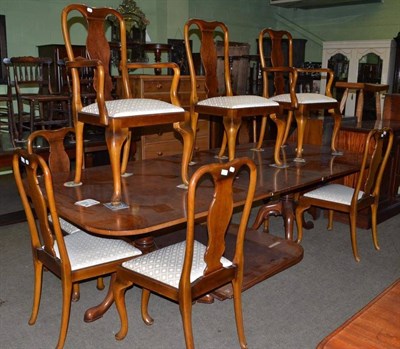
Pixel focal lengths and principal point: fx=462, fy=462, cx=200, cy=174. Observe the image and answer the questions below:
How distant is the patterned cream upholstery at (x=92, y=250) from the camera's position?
86.3 inches

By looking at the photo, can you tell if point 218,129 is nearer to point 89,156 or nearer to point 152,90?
point 152,90

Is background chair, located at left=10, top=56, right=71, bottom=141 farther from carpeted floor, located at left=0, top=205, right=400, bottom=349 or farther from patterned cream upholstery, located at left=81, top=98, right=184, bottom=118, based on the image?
patterned cream upholstery, located at left=81, top=98, right=184, bottom=118

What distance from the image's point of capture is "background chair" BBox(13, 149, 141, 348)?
6.64ft

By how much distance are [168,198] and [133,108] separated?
1.69ft

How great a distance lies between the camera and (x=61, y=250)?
2.07 metres

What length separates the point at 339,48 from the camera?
26.8 feet

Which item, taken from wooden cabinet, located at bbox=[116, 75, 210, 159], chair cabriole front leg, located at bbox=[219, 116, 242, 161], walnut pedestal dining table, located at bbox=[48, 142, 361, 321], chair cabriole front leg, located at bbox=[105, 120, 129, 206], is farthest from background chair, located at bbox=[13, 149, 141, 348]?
wooden cabinet, located at bbox=[116, 75, 210, 159]

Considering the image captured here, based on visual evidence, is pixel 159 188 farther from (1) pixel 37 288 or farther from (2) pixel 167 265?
(1) pixel 37 288

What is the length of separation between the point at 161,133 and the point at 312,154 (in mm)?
1835

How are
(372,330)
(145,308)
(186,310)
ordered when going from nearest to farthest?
(372,330) < (186,310) < (145,308)

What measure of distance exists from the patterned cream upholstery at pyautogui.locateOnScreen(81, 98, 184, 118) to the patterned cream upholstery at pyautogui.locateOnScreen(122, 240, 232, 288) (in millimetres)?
734

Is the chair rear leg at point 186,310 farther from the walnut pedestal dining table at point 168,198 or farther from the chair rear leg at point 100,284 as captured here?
the chair rear leg at point 100,284

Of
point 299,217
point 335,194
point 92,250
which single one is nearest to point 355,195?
point 335,194

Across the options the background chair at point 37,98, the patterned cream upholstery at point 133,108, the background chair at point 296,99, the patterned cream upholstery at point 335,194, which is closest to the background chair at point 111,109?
the patterned cream upholstery at point 133,108
